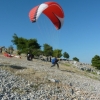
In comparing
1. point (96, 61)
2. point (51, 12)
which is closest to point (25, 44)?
point (96, 61)

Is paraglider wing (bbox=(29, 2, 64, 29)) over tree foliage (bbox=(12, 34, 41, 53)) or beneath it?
beneath

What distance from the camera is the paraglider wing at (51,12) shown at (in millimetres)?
19013

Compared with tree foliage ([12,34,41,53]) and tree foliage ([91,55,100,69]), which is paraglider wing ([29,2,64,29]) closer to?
tree foliage ([12,34,41,53])

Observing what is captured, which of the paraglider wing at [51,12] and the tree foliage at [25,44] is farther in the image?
the tree foliage at [25,44]

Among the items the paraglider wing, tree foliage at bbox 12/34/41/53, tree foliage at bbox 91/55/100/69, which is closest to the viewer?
the paraglider wing

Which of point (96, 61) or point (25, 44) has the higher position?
point (25, 44)

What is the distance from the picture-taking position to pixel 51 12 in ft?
75.0

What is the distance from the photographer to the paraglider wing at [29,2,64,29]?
19.0 m

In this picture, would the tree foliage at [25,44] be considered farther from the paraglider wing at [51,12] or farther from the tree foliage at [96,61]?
the paraglider wing at [51,12]

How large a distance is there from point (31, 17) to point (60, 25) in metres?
5.84

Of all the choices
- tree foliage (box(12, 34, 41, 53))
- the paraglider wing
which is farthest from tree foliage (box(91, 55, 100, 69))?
the paraglider wing

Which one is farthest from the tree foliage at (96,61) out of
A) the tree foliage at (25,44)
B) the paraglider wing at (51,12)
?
the paraglider wing at (51,12)

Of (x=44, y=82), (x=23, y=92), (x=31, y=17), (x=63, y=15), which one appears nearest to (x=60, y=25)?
(x=63, y=15)

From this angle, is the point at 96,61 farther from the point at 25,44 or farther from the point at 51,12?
the point at 51,12
